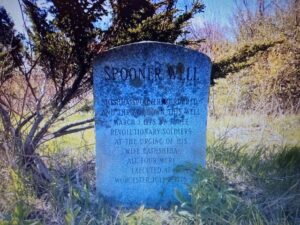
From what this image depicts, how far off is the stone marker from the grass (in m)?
0.20

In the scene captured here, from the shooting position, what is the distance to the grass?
8.48 feet

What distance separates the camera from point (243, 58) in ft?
A: 12.3

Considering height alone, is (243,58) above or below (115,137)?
above

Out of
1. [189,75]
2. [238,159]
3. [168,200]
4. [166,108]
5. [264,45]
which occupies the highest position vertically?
[264,45]

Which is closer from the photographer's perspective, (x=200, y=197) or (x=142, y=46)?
(x=200, y=197)

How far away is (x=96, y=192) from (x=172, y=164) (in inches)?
31.0

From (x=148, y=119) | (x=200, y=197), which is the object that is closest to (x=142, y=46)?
(x=148, y=119)

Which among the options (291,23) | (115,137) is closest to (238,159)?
(115,137)

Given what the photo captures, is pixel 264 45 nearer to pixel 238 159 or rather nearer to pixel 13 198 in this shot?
pixel 238 159

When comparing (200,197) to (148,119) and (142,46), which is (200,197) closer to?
(148,119)

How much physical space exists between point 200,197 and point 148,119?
2.87ft

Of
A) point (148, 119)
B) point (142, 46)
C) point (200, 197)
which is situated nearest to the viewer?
point (200, 197)

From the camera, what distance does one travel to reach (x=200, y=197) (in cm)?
262

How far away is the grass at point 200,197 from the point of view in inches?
102
